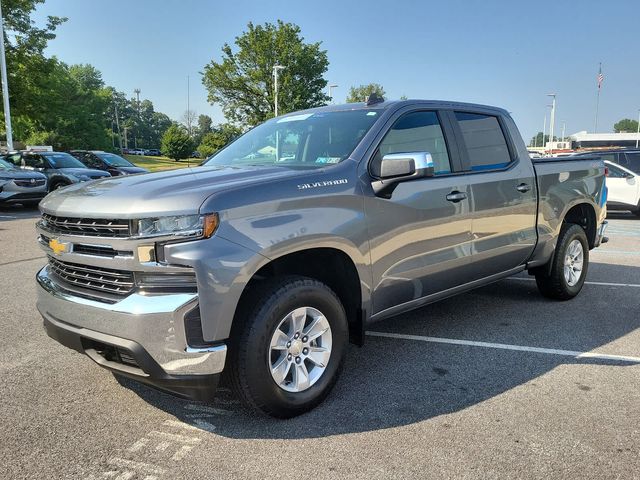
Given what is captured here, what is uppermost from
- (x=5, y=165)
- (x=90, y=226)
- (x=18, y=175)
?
(x=5, y=165)

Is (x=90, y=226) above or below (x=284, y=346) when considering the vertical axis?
above

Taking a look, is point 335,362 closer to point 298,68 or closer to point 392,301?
point 392,301

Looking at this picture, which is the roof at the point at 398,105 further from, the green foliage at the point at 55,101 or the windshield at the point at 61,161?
the green foliage at the point at 55,101

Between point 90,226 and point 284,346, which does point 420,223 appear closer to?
point 284,346

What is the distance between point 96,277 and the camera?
2979mm

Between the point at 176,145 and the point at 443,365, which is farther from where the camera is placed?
the point at 176,145

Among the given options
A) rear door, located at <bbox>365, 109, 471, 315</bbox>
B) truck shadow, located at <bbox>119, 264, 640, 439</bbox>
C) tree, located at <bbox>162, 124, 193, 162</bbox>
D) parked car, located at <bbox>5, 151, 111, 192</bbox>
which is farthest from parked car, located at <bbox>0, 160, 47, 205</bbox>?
tree, located at <bbox>162, 124, 193, 162</bbox>

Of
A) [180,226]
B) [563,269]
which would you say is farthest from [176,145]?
[180,226]

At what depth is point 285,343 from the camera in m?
3.14

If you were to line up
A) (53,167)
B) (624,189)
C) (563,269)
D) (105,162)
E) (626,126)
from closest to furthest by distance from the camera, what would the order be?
(563,269) → (624,189) → (53,167) → (105,162) → (626,126)

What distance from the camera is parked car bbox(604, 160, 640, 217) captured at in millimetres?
14109

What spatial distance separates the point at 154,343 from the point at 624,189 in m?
14.6

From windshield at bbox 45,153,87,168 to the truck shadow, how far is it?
14891 millimetres

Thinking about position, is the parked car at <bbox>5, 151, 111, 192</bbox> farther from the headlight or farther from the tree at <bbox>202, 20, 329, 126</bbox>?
the tree at <bbox>202, 20, 329, 126</bbox>
